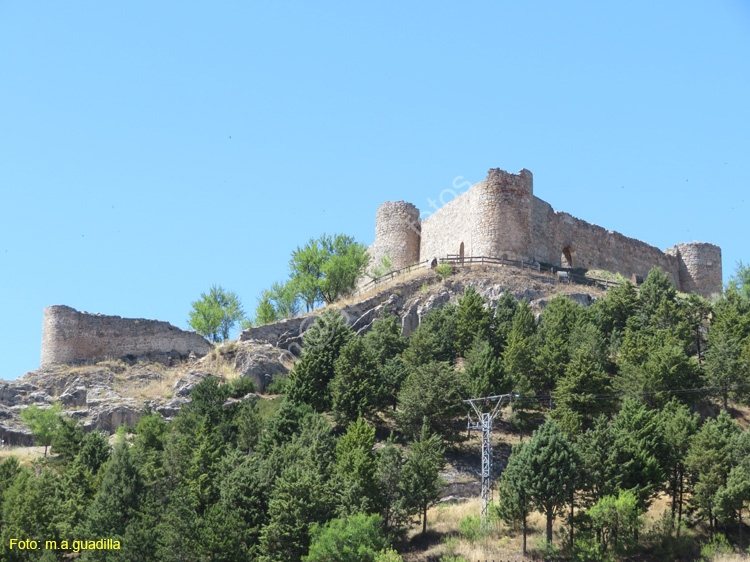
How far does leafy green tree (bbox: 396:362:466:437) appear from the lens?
38375 millimetres

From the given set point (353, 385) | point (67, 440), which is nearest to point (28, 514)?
point (67, 440)

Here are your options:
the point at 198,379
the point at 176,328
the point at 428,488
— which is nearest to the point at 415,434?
the point at 428,488

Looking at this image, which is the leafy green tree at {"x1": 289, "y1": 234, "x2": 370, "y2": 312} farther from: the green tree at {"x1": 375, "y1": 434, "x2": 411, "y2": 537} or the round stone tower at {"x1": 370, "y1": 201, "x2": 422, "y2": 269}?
the green tree at {"x1": 375, "y1": 434, "x2": 411, "y2": 537}

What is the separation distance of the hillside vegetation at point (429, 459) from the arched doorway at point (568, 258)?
12937 millimetres

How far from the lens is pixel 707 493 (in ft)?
107

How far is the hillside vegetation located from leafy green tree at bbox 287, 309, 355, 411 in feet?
0.32

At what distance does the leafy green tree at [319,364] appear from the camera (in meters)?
41.7

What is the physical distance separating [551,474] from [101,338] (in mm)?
27342

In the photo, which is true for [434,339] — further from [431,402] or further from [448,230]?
[448,230]

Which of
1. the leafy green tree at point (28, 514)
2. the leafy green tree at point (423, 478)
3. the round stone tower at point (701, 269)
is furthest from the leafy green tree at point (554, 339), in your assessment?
the leafy green tree at point (28, 514)

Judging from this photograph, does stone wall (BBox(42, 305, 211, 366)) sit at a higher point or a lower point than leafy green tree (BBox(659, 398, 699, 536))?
higher

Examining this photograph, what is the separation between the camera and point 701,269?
64938 mm

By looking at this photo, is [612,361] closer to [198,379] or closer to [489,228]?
[489,228]

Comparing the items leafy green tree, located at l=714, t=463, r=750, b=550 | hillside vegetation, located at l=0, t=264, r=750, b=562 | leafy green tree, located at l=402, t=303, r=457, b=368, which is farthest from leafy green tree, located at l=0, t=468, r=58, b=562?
leafy green tree, located at l=714, t=463, r=750, b=550
